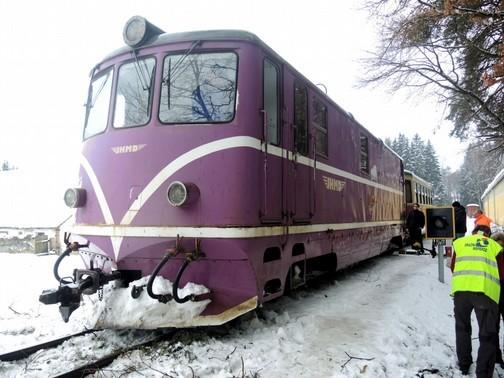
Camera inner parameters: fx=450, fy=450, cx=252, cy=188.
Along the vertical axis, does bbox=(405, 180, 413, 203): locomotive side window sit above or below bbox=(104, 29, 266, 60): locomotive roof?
below

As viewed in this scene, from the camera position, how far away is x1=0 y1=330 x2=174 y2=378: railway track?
392cm

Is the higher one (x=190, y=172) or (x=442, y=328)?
(x=190, y=172)

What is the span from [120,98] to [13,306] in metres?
3.72

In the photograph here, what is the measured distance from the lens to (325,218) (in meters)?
6.88

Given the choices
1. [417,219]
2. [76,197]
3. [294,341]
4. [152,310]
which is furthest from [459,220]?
[76,197]

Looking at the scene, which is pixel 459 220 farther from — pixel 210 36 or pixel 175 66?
pixel 175 66

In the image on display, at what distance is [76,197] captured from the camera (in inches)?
215

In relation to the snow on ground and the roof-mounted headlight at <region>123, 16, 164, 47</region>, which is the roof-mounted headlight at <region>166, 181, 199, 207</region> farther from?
the roof-mounted headlight at <region>123, 16, 164, 47</region>

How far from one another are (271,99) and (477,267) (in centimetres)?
287

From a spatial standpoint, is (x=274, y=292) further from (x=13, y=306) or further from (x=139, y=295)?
(x=13, y=306)

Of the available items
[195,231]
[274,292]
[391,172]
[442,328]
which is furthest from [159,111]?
[391,172]

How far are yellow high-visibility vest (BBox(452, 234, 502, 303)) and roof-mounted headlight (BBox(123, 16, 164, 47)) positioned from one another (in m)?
4.15

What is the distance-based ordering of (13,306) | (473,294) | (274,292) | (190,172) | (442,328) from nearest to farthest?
(473,294) < (190,172) < (274,292) < (442,328) < (13,306)

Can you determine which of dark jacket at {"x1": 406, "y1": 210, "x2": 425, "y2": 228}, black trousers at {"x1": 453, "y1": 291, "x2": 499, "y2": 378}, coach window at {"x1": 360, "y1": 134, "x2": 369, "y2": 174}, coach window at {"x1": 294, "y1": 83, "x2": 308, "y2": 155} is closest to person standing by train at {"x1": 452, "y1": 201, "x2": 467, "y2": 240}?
coach window at {"x1": 360, "y1": 134, "x2": 369, "y2": 174}
